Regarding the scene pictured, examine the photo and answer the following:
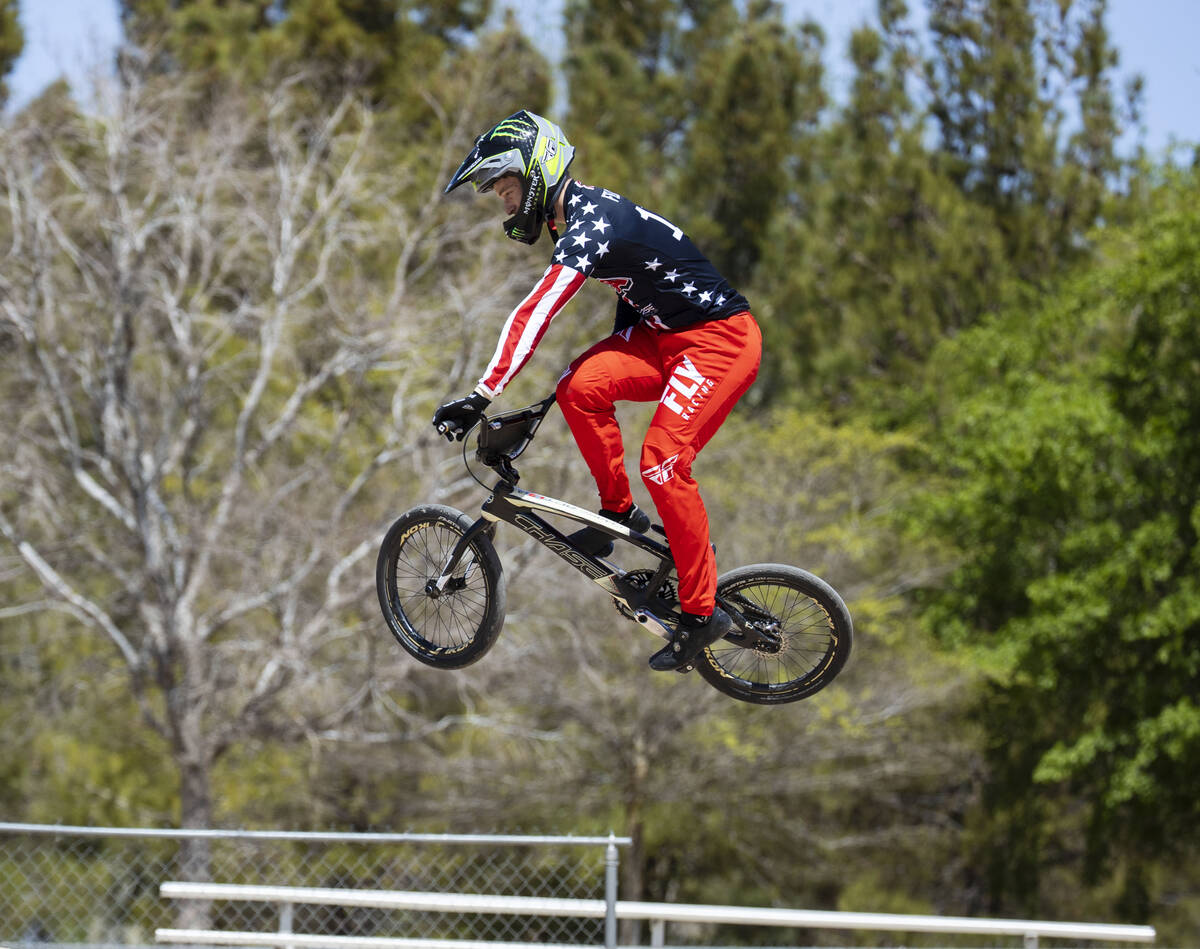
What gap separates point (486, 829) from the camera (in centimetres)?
2194

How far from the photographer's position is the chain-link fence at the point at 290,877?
653 cm

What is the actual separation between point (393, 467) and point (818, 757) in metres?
8.65

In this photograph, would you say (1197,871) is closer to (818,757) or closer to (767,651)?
(818,757)

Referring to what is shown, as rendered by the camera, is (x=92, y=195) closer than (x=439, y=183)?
Yes

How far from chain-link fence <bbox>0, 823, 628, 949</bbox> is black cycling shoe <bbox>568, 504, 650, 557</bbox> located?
4.12 feet

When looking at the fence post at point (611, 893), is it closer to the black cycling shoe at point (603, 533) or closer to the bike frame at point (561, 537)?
the bike frame at point (561, 537)

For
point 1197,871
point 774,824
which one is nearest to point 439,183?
point 774,824

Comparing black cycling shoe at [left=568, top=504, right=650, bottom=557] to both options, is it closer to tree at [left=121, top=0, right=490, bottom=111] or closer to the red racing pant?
the red racing pant

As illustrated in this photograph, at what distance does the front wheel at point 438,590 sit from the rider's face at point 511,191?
133 cm

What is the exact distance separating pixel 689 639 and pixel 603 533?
60 centimetres

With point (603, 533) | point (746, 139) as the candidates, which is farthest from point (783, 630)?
point (746, 139)

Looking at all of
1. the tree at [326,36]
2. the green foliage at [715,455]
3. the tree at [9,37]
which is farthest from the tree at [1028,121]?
the tree at [9,37]

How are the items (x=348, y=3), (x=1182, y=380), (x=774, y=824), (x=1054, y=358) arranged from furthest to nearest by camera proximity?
(x=348, y=3) → (x=1054, y=358) → (x=774, y=824) → (x=1182, y=380)

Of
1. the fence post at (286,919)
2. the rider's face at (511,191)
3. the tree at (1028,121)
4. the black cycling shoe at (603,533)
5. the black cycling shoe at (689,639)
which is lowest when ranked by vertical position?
the fence post at (286,919)
